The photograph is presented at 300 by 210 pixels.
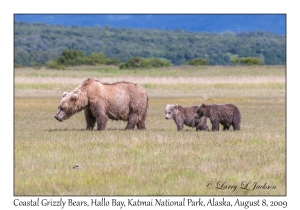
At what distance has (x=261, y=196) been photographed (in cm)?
957

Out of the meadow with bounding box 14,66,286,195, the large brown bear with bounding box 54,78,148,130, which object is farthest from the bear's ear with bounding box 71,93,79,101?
the meadow with bounding box 14,66,286,195

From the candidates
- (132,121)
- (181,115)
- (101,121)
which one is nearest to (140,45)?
Result: (181,115)

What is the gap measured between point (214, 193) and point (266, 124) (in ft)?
39.2

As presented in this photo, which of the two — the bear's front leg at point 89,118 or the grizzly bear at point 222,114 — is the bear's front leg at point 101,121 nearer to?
the bear's front leg at point 89,118

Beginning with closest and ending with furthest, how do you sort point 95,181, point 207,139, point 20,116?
point 95,181, point 207,139, point 20,116

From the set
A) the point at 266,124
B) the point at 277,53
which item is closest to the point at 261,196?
the point at 266,124

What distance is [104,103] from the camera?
60.8 ft

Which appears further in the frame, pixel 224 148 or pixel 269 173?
pixel 224 148

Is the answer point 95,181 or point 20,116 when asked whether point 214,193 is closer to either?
point 95,181

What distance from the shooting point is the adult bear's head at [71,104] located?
18219mm

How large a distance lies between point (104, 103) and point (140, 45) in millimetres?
148392

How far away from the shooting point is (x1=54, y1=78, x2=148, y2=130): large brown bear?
1834cm

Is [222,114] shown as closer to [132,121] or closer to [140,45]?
[132,121]
